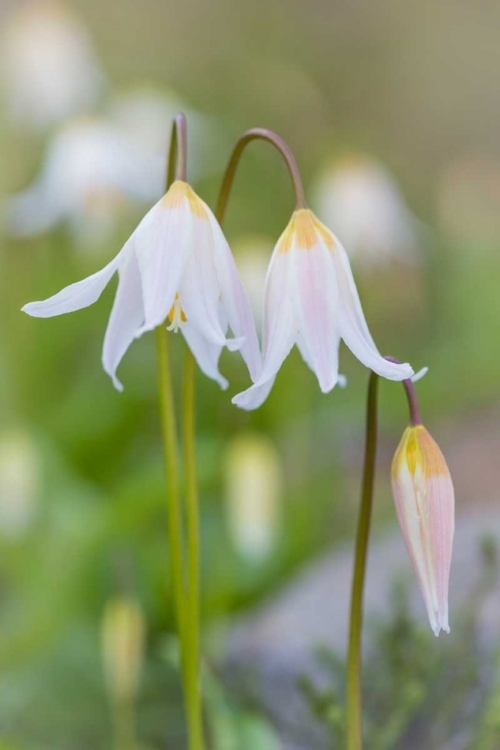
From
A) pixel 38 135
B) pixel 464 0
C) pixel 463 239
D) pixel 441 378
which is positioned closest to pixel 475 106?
pixel 464 0

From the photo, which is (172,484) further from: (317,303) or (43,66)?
(43,66)

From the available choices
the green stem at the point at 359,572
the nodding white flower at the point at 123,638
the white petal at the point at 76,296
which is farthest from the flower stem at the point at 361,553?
the nodding white flower at the point at 123,638

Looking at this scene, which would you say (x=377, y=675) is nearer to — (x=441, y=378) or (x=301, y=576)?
(x=301, y=576)

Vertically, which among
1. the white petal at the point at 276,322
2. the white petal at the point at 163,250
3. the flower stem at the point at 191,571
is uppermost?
the white petal at the point at 163,250

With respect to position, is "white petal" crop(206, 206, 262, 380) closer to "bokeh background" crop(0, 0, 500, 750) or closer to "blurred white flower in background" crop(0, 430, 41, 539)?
→ "bokeh background" crop(0, 0, 500, 750)

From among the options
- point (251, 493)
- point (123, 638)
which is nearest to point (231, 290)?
point (123, 638)

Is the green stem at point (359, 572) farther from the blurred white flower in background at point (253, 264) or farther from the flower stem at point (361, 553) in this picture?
the blurred white flower in background at point (253, 264)
